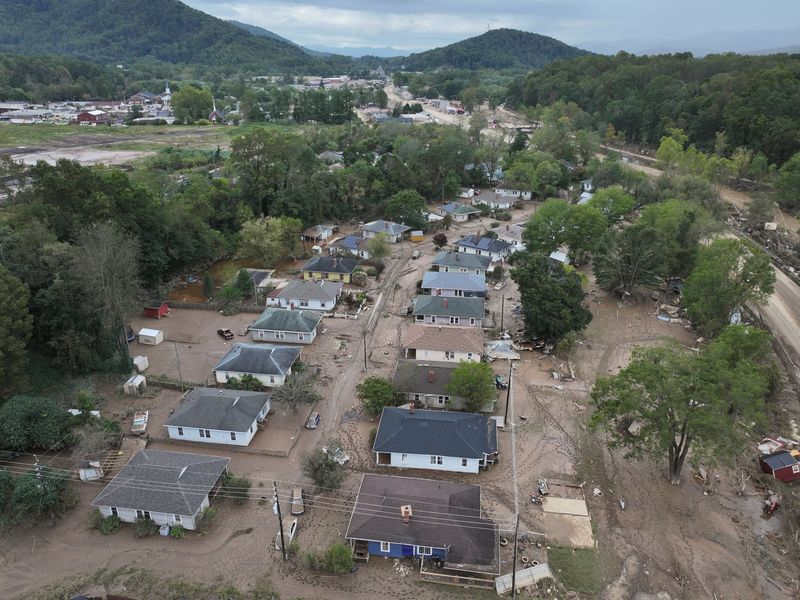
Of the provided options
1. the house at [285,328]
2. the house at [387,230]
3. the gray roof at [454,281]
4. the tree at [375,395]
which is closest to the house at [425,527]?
the tree at [375,395]

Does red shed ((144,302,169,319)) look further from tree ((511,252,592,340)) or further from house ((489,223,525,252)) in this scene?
house ((489,223,525,252))

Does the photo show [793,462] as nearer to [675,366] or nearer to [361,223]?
[675,366]

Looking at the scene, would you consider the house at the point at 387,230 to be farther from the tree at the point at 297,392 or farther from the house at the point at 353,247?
the tree at the point at 297,392

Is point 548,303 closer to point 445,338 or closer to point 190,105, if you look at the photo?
point 445,338

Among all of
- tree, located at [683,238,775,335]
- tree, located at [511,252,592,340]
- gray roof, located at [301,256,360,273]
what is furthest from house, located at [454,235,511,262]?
tree, located at [683,238,775,335]

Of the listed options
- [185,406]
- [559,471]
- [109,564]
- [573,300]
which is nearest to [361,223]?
[573,300]
